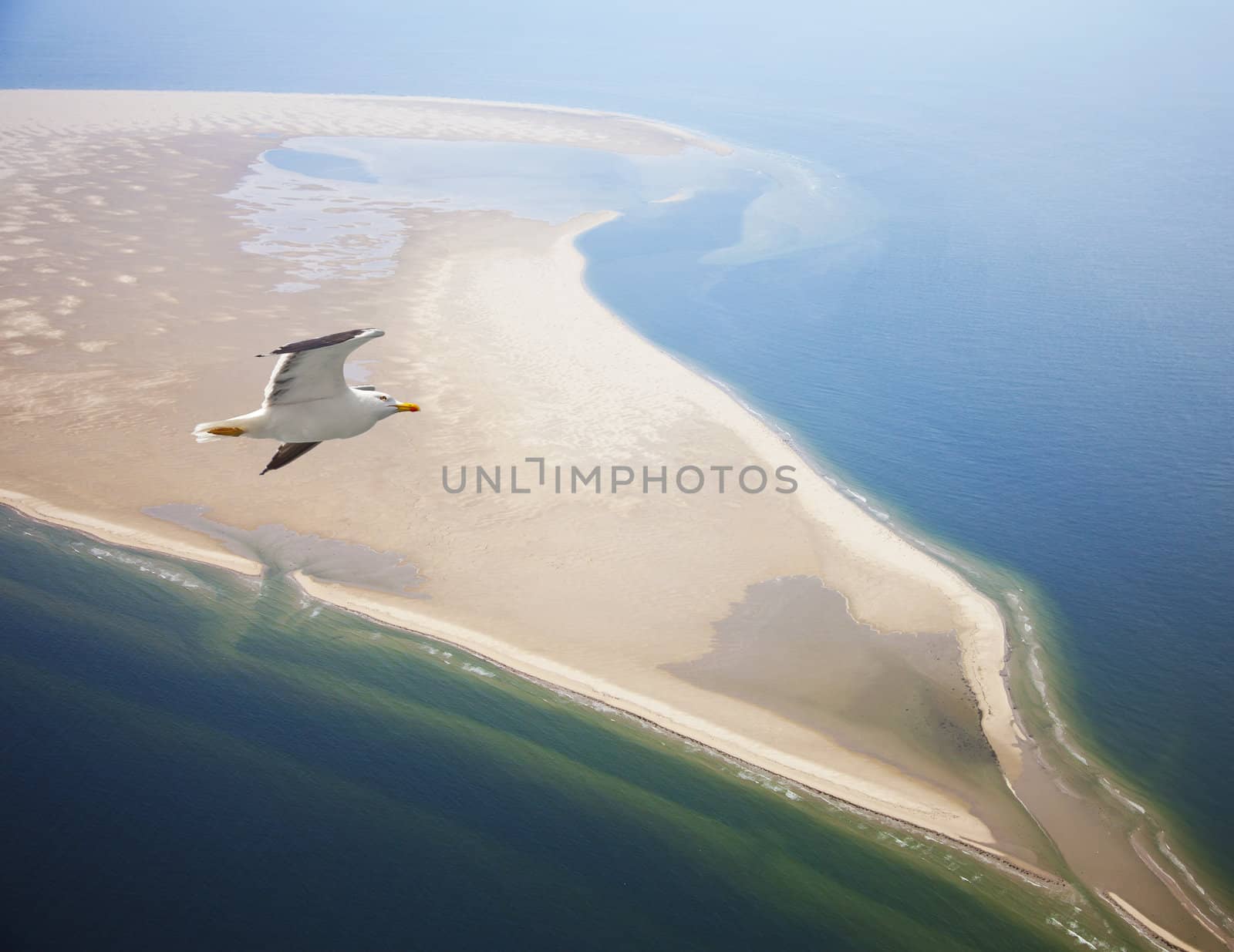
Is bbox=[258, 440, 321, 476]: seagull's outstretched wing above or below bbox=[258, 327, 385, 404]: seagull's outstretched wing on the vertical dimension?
below

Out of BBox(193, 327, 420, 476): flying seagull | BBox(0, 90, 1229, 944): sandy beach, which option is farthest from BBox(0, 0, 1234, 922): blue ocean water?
BBox(193, 327, 420, 476): flying seagull

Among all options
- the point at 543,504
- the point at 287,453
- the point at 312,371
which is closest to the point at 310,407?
the point at 312,371

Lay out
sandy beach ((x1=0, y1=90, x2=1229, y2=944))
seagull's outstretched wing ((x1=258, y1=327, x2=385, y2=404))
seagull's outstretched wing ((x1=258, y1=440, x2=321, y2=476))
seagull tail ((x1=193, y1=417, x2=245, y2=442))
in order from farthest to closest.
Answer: sandy beach ((x1=0, y1=90, x2=1229, y2=944)) → seagull's outstretched wing ((x1=258, y1=440, x2=321, y2=476)) → seagull tail ((x1=193, y1=417, x2=245, y2=442)) → seagull's outstretched wing ((x1=258, y1=327, x2=385, y2=404))

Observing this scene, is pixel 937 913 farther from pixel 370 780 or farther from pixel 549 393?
pixel 549 393

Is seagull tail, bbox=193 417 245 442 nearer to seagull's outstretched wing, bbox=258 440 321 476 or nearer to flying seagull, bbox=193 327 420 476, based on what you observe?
flying seagull, bbox=193 327 420 476

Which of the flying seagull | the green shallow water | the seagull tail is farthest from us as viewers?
the green shallow water

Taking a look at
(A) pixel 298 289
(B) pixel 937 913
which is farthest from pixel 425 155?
(B) pixel 937 913

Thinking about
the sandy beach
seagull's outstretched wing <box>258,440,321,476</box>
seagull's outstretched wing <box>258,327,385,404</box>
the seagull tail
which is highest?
seagull's outstretched wing <box>258,327,385,404</box>

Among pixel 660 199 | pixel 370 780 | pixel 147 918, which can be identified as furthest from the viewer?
pixel 660 199
